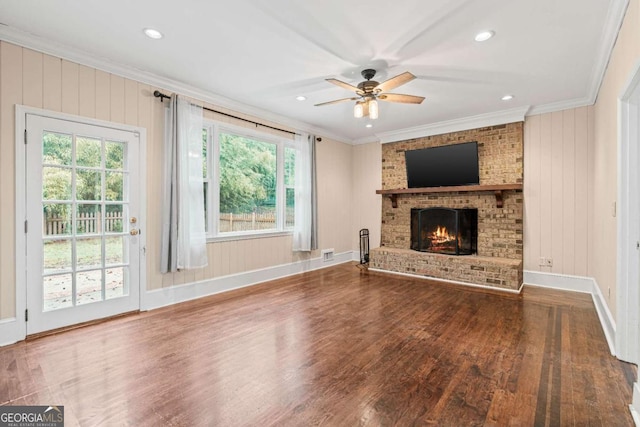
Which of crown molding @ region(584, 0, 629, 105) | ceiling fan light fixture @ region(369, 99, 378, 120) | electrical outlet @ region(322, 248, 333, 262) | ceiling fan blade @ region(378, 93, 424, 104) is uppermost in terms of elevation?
crown molding @ region(584, 0, 629, 105)

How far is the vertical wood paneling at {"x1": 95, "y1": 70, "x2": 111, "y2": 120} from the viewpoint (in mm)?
3330

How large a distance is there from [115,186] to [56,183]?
0.52 m

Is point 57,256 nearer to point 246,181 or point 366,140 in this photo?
point 246,181

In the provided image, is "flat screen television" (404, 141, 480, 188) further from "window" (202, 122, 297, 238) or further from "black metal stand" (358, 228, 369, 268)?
"window" (202, 122, 297, 238)

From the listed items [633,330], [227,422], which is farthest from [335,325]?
[633,330]

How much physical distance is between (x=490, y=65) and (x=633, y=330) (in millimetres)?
2763

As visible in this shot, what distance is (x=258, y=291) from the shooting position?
4.58 metres

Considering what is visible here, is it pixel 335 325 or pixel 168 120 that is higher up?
pixel 168 120

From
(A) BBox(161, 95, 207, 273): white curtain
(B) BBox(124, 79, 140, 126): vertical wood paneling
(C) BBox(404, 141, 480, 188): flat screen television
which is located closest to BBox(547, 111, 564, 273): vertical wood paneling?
(C) BBox(404, 141, 480, 188): flat screen television

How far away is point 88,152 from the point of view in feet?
10.8

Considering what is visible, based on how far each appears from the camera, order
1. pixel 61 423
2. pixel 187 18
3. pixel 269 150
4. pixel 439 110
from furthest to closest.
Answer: pixel 269 150, pixel 439 110, pixel 187 18, pixel 61 423

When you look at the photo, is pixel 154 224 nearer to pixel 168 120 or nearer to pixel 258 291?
pixel 168 120

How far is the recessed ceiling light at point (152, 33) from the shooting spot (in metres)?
2.76

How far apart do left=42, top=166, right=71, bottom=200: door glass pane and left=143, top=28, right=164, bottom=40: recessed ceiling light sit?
1582 millimetres
